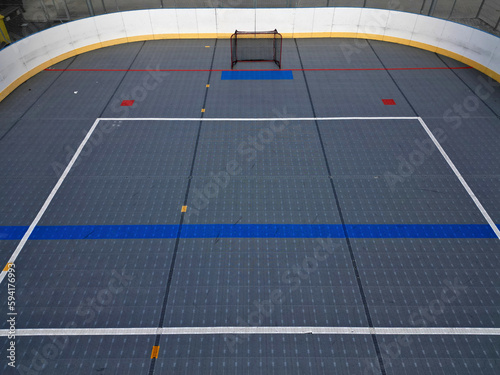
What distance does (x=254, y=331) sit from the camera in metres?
5.19

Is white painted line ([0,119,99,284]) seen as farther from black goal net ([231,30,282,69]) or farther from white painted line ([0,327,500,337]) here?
black goal net ([231,30,282,69])

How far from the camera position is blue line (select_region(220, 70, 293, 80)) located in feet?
35.8

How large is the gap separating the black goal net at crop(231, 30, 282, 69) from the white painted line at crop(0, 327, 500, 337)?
28.8 ft

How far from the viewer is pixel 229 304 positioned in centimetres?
550

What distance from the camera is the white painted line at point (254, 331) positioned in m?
5.16

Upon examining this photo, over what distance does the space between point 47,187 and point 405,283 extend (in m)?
7.41

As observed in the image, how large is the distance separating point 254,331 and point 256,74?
833cm

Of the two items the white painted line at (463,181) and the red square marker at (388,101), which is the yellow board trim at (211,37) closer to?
the red square marker at (388,101)

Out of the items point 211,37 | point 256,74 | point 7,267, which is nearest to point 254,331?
point 7,267

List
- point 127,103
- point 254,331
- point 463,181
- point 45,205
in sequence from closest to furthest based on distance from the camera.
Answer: point 254,331 < point 45,205 < point 463,181 < point 127,103

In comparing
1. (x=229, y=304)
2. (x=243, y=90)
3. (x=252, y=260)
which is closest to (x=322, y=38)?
(x=243, y=90)

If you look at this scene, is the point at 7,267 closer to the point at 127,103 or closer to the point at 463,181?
the point at 127,103

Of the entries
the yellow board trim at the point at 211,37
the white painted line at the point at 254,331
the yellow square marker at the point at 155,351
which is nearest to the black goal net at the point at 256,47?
the yellow board trim at the point at 211,37

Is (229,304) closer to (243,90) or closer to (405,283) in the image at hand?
(405,283)
